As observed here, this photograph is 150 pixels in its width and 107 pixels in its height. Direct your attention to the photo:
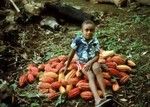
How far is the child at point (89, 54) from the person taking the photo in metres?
5.71

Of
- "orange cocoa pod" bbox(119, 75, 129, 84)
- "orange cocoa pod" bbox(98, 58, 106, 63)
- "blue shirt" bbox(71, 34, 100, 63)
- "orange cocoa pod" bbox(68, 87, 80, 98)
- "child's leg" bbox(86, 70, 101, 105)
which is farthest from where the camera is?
"orange cocoa pod" bbox(98, 58, 106, 63)

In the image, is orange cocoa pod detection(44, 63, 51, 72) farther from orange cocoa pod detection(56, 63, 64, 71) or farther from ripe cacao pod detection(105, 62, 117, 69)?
ripe cacao pod detection(105, 62, 117, 69)

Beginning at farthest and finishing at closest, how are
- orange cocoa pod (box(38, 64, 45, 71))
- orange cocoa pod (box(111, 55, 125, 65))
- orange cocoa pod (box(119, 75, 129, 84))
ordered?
orange cocoa pod (box(38, 64, 45, 71))
orange cocoa pod (box(111, 55, 125, 65))
orange cocoa pod (box(119, 75, 129, 84))

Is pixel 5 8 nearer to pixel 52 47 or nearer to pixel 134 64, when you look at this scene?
pixel 52 47

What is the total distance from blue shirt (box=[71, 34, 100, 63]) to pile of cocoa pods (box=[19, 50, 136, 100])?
9.5 inches

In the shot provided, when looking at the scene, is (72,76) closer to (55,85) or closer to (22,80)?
(55,85)

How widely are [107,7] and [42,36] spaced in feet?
6.75

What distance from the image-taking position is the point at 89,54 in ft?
19.6

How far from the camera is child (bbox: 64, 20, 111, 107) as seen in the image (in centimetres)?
571

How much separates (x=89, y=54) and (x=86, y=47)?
0.12 meters

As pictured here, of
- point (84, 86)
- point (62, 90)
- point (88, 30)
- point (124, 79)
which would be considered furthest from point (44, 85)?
point (124, 79)

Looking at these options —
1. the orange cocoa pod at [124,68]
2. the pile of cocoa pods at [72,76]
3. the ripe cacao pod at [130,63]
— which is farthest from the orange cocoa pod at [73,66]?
the ripe cacao pod at [130,63]

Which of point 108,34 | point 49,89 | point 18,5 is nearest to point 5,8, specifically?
point 18,5

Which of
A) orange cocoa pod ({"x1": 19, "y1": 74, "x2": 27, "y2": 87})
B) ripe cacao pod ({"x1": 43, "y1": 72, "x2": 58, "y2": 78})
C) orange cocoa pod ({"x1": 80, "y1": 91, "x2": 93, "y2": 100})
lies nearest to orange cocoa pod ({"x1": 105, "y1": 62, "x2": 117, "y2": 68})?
orange cocoa pod ({"x1": 80, "y1": 91, "x2": 93, "y2": 100})
